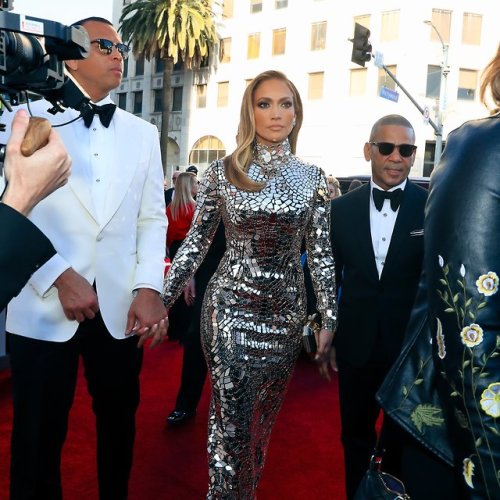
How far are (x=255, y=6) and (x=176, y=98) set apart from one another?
679 centimetres

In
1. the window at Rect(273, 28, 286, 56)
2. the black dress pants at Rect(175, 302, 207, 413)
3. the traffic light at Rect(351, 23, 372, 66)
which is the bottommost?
the black dress pants at Rect(175, 302, 207, 413)

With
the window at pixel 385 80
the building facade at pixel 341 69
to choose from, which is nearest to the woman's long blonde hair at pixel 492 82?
the building facade at pixel 341 69

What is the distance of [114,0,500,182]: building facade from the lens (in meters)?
26.0

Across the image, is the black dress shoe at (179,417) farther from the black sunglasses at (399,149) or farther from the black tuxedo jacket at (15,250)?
the black tuxedo jacket at (15,250)

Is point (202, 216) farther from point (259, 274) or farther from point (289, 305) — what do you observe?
point (289, 305)

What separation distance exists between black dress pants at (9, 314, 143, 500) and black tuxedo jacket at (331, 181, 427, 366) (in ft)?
3.53

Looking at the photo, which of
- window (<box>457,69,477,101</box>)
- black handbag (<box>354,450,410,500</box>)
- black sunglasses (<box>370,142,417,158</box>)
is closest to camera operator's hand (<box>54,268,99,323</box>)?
black handbag (<box>354,450,410,500</box>)

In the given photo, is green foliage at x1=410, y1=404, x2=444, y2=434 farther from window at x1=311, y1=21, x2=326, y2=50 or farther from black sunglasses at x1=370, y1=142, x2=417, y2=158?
window at x1=311, y1=21, x2=326, y2=50

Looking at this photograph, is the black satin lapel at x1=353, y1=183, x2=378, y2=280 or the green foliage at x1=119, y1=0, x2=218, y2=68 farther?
the green foliage at x1=119, y1=0, x2=218, y2=68

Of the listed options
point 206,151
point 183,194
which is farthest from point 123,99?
point 183,194

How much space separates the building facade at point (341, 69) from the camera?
85.1 feet

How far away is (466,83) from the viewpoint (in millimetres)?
26312

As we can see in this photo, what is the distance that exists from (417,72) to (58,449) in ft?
85.9

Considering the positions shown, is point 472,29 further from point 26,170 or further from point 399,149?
point 26,170
